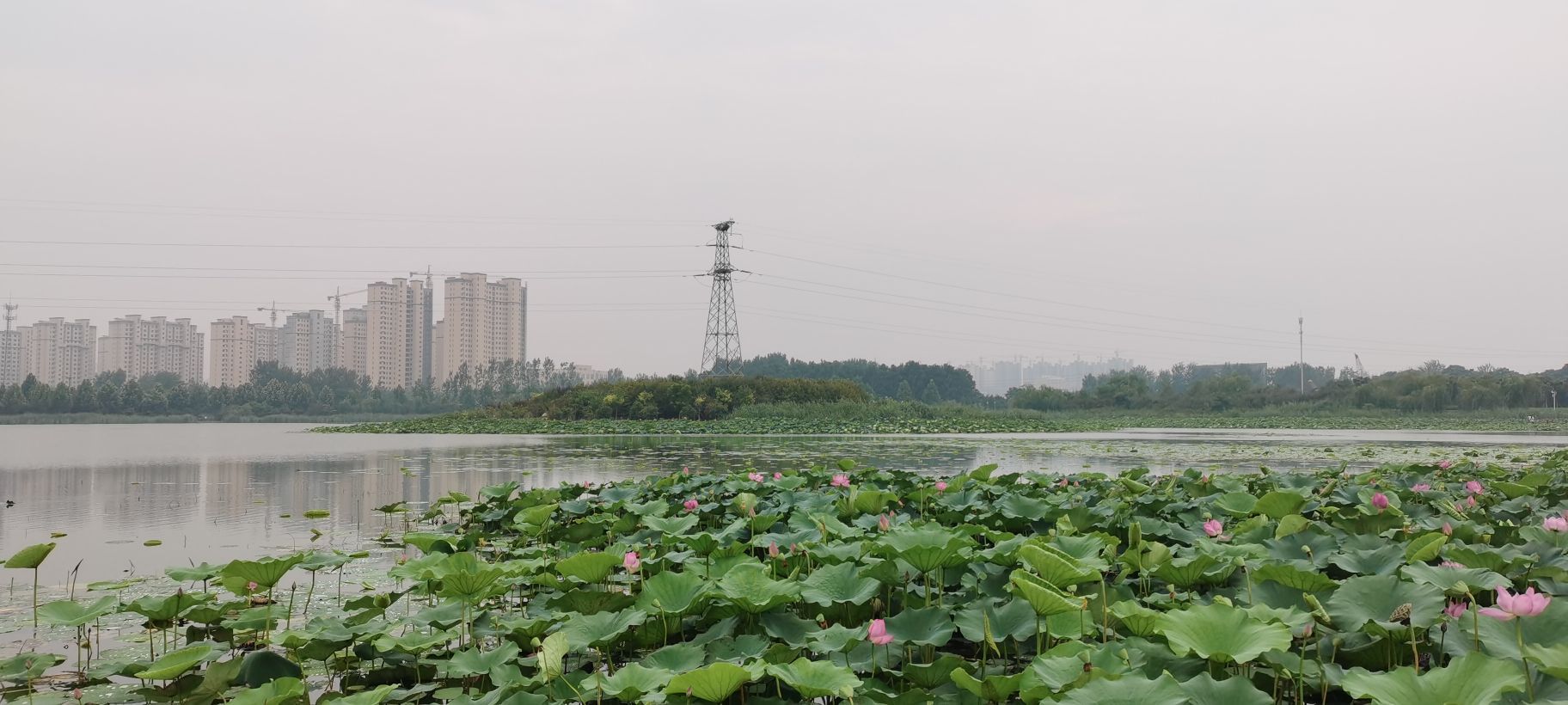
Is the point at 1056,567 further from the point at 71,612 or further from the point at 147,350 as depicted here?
the point at 147,350

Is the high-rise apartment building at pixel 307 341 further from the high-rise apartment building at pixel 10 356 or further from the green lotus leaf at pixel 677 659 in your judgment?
the green lotus leaf at pixel 677 659

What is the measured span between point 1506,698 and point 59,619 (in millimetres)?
3172

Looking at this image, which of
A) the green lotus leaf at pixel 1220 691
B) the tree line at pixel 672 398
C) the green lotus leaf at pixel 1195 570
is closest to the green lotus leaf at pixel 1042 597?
the green lotus leaf at pixel 1220 691

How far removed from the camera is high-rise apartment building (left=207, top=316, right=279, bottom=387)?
6116 cm

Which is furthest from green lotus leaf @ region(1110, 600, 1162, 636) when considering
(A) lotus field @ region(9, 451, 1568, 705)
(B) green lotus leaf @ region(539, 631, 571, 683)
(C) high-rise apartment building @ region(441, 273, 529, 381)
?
Answer: (C) high-rise apartment building @ region(441, 273, 529, 381)

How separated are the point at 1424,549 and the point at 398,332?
62.3 m

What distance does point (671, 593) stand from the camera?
220 centimetres

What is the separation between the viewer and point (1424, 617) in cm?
175

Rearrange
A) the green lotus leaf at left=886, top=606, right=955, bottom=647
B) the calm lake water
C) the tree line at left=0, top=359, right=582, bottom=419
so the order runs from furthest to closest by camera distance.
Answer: the tree line at left=0, top=359, right=582, bottom=419, the calm lake water, the green lotus leaf at left=886, top=606, right=955, bottom=647

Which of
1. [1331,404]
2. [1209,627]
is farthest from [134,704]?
[1331,404]

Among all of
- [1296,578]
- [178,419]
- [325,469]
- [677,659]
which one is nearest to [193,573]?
[677,659]

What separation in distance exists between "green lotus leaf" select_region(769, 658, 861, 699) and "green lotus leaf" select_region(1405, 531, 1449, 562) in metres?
1.63

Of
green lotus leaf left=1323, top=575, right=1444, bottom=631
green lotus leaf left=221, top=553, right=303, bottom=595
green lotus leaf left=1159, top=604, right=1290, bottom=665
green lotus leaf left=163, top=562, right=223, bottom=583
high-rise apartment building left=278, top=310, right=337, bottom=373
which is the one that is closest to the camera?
green lotus leaf left=1159, top=604, right=1290, bottom=665

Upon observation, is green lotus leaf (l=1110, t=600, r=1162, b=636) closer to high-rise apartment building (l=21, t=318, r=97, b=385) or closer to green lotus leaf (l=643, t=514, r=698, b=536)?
green lotus leaf (l=643, t=514, r=698, b=536)
